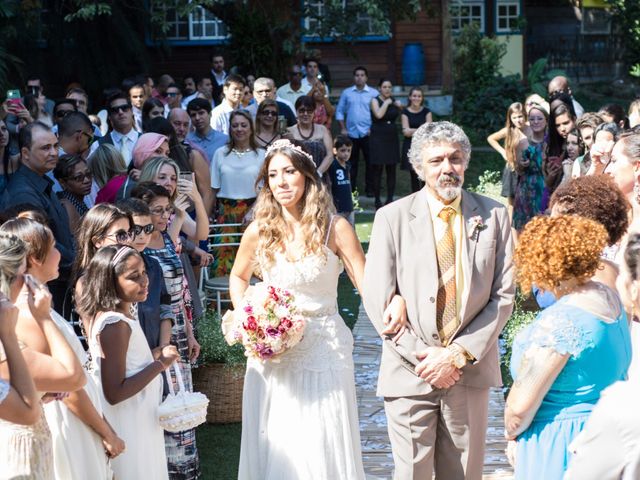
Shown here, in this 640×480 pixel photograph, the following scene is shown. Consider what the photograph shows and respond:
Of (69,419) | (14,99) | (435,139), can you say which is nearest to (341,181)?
(14,99)

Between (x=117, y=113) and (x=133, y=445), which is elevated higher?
(x=117, y=113)

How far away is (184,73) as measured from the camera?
2773 cm

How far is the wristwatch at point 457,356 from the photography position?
5109mm

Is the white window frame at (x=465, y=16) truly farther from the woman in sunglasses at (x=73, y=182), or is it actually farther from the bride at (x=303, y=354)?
the bride at (x=303, y=354)

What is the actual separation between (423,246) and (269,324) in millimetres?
905

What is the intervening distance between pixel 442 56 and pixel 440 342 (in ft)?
77.5

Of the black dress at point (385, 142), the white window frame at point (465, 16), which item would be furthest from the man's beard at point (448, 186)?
the white window frame at point (465, 16)

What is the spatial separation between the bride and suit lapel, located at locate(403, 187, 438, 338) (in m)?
0.53

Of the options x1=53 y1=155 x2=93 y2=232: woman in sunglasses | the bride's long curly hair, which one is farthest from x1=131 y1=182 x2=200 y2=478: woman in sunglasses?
x1=53 y1=155 x2=93 y2=232: woman in sunglasses

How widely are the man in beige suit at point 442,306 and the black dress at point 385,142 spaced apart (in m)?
Answer: 13.8

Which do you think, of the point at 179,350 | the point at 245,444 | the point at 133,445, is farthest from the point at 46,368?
the point at 179,350

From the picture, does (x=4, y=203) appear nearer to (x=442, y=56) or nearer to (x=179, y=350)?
(x=179, y=350)

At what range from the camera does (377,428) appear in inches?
311

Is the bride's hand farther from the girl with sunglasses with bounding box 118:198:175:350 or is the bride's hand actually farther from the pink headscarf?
the pink headscarf
